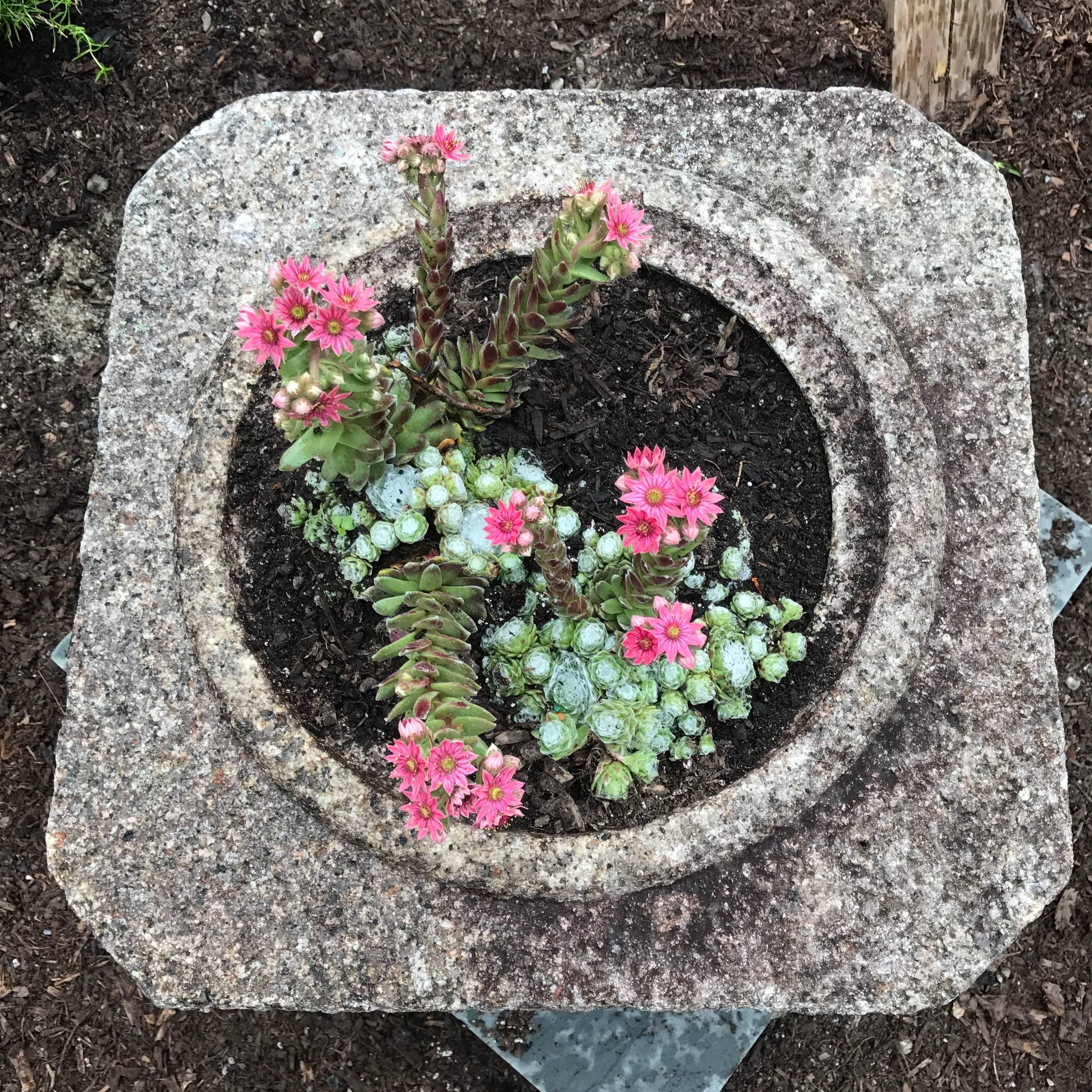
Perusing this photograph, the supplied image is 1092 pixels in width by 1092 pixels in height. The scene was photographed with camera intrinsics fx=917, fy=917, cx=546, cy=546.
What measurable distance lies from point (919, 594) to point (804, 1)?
7.31ft

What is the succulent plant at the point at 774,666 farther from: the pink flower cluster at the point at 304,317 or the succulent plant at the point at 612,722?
the pink flower cluster at the point at 304,317

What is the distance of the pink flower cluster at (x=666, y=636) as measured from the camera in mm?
1627

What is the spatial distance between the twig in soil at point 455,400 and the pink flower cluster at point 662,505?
520 millimetres

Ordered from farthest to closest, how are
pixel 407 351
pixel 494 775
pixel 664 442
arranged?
pixel 664 442
pixel 407 351
pixel 494 775

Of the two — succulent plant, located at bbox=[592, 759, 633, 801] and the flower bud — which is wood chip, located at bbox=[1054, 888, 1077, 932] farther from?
the flower bud

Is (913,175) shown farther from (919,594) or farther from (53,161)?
(53,161)

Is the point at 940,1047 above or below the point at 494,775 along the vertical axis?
below

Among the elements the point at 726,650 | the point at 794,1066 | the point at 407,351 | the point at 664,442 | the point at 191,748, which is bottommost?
the point at 794,1066

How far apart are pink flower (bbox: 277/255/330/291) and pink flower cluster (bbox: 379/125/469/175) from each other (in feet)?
0.85

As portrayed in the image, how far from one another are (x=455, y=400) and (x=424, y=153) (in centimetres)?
52

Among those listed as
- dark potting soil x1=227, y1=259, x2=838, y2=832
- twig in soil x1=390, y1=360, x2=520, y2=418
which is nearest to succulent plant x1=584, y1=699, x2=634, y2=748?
dark potting soil x1=227, y1=259, x2=838, y2=832

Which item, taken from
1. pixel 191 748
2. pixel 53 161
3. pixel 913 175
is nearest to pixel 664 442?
pixel 913 175

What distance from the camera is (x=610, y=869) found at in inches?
81.0

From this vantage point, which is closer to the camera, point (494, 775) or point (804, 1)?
point (494, 775)
